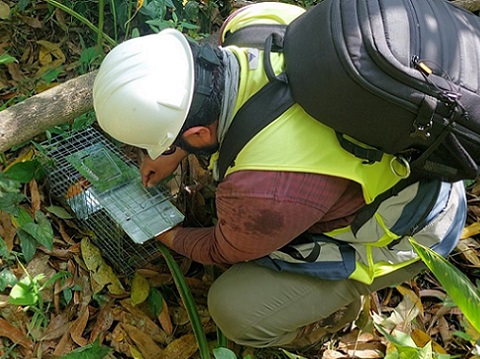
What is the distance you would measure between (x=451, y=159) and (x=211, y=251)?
0.65 metres

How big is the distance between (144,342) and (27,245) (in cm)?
44

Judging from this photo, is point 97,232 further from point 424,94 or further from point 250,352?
point 424,94

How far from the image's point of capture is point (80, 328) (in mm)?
1887

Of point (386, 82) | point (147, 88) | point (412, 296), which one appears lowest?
point (412, 296)

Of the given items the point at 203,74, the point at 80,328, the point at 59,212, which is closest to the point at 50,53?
the point at 59,212

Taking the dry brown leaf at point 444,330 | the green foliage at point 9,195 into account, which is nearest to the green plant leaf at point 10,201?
the green foliage at point 9,195

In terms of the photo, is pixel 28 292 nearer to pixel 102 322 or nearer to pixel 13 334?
pixel 13 334

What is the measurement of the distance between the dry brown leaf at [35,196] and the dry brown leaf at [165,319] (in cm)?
48

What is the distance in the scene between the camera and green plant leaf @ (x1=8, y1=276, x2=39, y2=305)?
1756 mm

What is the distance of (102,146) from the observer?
1943 millimetres

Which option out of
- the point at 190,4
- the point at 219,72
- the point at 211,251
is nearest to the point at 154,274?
the point at 211,251

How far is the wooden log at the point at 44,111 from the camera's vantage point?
1770 millimetres

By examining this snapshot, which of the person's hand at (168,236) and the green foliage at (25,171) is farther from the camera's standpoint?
the green foliage at (25,171)

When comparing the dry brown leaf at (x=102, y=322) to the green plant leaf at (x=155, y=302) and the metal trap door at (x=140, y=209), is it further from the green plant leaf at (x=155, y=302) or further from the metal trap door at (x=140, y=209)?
the metal trap door at (x=140, y=209)
